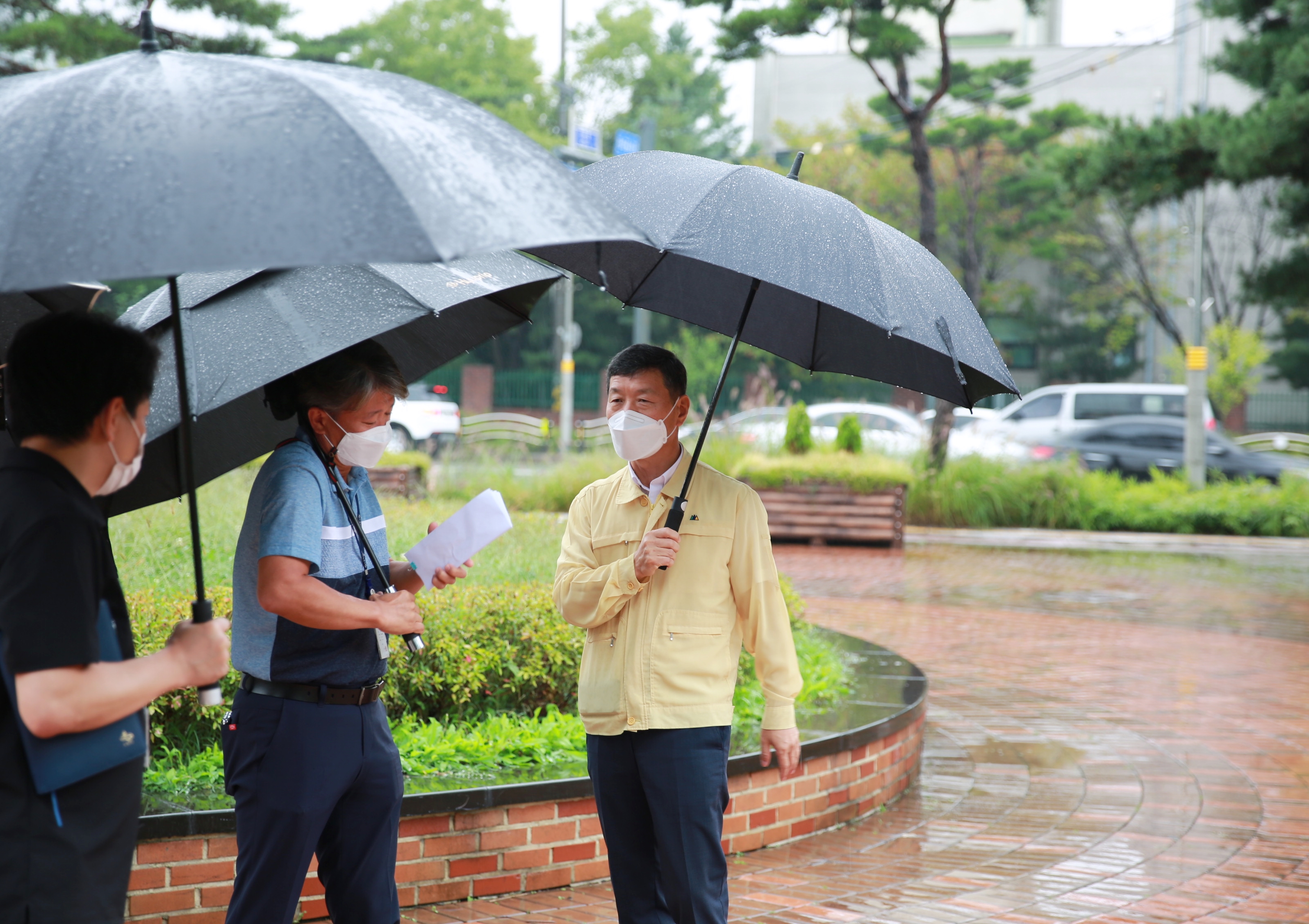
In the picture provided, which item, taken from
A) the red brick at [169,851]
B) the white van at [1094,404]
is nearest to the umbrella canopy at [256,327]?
the red brick at [169,851]

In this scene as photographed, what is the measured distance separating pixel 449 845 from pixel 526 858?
0.28m

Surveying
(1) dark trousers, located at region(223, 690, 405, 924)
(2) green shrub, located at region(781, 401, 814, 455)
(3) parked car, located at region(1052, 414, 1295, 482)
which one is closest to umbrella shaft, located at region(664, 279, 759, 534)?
(1) dark trousers, located at region(223, 690, 405, 924)

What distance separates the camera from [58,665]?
184cm

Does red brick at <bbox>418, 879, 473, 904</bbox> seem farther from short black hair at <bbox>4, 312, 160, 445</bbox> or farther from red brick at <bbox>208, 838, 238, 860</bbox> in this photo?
short black hair at <bbox>4, 312, 160, 445</bbox>

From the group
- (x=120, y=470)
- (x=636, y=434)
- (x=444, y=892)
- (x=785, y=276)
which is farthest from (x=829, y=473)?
(x=120, y=470)

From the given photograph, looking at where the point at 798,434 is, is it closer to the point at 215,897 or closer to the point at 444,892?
the point at 444,892

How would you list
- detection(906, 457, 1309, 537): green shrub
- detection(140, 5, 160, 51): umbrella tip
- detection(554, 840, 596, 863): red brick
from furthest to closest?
1. detection(906, 457, 1309, 537): green shrub
2. detection(554, 840, 596, 863): red brick
3. detection(140, 5, 160, 51): umbrella tip

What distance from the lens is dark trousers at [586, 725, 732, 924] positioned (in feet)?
9.55

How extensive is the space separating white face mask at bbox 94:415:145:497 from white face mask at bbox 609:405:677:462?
4.08 feet

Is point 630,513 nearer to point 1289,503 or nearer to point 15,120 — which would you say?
point 15,120

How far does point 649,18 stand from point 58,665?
152 feet

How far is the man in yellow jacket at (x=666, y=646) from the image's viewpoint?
9.60 ft

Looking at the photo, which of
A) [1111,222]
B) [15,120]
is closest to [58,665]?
[15,120]

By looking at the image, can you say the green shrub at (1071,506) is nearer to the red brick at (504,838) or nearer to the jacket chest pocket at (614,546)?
the red brick at (504,838)
